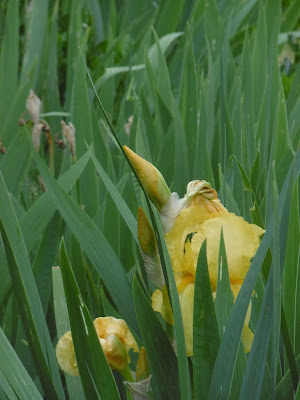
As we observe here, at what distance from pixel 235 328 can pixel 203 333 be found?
3 cm

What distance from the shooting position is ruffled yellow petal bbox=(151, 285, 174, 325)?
51 centimetres

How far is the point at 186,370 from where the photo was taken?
0.49 meters

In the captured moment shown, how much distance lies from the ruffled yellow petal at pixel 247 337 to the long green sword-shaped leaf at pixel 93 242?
0.57ft

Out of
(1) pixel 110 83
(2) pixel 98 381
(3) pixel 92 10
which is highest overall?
(3) pixel 92 10

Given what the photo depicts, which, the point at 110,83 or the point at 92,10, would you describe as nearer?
the point at 110,83

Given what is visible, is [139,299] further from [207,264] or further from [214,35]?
[214,35]

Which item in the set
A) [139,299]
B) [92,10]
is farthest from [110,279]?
[92,10]

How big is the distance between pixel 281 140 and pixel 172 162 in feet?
0.63

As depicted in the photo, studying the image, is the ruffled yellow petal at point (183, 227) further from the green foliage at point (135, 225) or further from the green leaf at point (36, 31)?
the green leaf at point (36, 31)

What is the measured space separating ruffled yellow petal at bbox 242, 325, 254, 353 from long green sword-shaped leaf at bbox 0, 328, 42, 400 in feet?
0.53

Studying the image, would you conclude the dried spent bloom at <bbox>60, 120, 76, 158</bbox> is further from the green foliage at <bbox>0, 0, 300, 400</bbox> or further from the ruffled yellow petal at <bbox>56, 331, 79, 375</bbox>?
the ruffled yellow petal at <bbox>56, 331, 79, 375</bbox>

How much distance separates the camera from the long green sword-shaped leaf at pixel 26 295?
53 centimetres

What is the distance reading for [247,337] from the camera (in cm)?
53

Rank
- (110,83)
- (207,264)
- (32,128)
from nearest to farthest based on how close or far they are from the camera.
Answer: (207,264), (32,128), (110,83)
